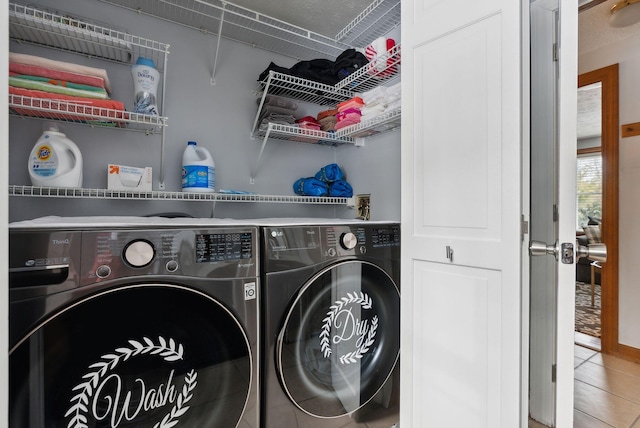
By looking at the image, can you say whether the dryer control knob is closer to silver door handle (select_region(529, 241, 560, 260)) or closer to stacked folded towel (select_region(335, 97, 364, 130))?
silver door handle (select_region(529, 241, 560, 260))

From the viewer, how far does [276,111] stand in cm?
188

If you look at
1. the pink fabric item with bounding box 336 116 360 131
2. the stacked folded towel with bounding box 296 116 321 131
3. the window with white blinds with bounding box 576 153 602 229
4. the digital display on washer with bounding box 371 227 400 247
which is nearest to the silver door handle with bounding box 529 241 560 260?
the digital display on washer with bounding box 371 227 400 247

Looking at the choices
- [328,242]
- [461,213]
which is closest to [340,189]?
[328,242]

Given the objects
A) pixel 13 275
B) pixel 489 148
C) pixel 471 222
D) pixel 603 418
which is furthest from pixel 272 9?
pixel 603 418

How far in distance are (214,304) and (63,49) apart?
153cm

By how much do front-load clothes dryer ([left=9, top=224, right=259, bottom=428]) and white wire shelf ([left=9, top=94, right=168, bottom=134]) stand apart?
2.35 feet

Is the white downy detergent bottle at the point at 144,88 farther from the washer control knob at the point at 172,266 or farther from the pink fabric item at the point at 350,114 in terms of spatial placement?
the pink fabric item at the point at 350,114

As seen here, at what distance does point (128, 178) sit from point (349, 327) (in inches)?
51.5

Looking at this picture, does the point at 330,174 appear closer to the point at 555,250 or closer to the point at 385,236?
the point at 385,236

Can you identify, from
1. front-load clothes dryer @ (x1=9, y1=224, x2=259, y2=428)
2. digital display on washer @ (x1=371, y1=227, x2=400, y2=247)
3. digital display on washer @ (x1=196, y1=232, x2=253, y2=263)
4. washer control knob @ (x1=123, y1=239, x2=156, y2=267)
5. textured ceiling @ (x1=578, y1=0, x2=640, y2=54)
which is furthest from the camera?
textured ceiling @ (x1=578, y1=0, x2=640, y2=54)

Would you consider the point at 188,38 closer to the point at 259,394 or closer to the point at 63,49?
the point at 63,49

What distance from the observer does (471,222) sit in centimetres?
102

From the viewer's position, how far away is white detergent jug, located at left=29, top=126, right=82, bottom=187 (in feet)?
4.27

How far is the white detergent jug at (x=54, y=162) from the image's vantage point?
1301 mm
